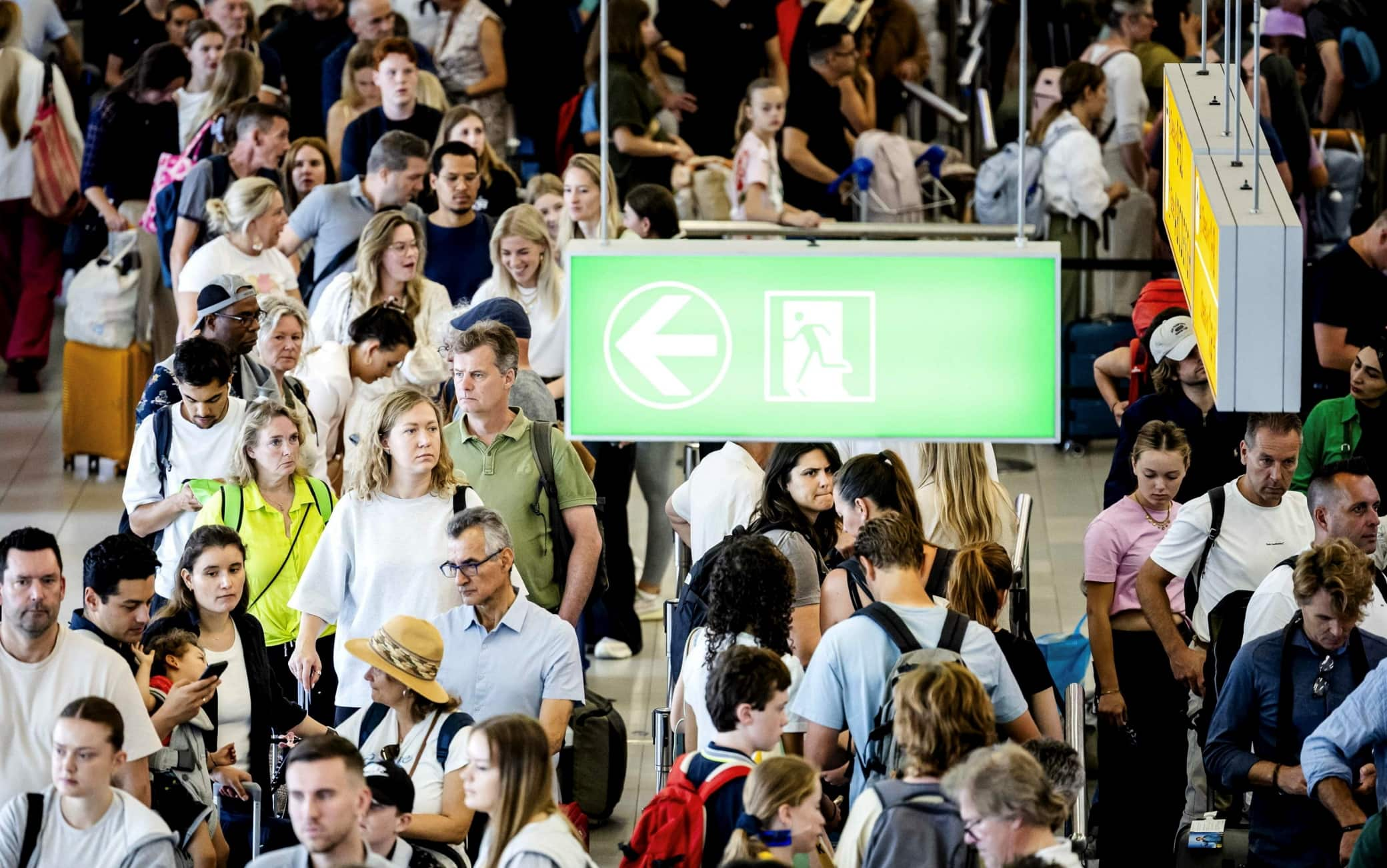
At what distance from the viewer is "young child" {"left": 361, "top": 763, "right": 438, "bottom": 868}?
579 centimetres

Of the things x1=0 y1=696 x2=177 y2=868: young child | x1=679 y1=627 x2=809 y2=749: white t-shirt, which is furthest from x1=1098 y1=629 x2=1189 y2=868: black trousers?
x1=0 y1=696 x2=177 y2=868: young child

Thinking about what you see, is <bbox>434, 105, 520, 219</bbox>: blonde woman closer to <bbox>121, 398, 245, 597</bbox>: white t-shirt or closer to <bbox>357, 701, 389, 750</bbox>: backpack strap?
<bbox>121, 398, 245, 597</bbox>: white t-shirt

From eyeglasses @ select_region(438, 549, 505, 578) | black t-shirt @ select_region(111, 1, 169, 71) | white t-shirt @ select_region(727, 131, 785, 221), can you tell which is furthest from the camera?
black t-shirt @ select_region(111, 1, 169, 71)

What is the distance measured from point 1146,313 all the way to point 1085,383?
4.12 meters

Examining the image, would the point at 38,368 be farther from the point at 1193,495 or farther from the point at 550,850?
the point at 550,850

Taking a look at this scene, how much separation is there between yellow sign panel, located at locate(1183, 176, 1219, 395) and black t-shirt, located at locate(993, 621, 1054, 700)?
1.06m

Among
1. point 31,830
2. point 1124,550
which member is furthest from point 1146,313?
point 31,830

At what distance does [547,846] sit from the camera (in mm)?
5402

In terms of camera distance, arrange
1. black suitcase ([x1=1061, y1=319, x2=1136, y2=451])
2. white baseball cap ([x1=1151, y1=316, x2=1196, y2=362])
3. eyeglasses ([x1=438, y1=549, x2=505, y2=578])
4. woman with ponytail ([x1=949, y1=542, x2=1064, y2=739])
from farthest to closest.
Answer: black suitcase ([x1=1061, y1=319, x2=1136, y2=451])
white baseball cap ([x1=1151, y1=316, x2=1196, y2=362])
eyeglasses ([x1=438, y1=549, x2=505, y2=578])
woman with ponytail ([x1=949, y1=542, x2=1064, y2=739])

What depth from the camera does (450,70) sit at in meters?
14.3

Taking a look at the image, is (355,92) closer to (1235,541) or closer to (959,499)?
(959,499)

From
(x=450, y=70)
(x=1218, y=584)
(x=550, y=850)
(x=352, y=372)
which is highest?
(x=450, y=70)

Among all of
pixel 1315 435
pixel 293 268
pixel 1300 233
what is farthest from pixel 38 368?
pixel 1300 233

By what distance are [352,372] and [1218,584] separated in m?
3.53
